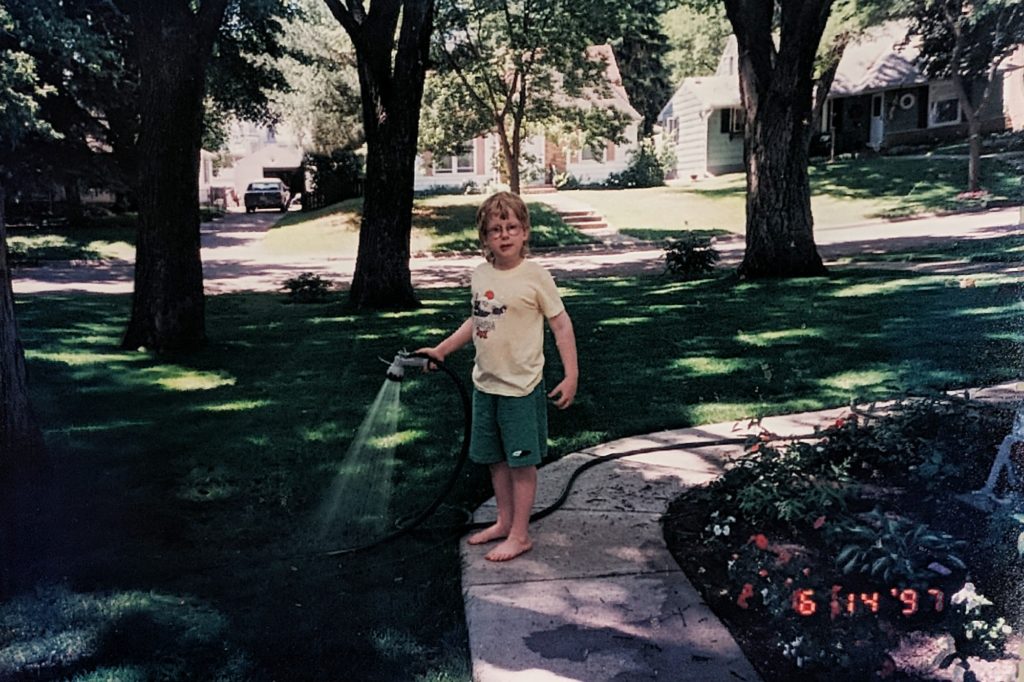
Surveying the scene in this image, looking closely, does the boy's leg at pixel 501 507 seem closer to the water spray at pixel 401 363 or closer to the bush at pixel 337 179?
the water spray at pixel 401 363

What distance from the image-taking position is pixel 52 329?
780 cm

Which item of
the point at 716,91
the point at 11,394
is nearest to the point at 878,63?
the point at 716,91

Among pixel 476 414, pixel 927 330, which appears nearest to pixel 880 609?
pixel 476 414

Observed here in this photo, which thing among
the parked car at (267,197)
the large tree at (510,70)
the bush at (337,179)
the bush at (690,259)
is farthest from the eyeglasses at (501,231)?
the parked car at (267,197)

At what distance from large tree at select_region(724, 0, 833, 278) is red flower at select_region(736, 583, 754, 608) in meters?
7.74

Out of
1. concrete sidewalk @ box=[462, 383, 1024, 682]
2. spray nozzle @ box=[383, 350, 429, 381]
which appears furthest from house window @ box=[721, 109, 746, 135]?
spray nozzle @ box=[383, 350, 429, 381]

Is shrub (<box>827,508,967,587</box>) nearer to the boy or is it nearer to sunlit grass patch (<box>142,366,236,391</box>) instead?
the boy

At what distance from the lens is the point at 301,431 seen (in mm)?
4844

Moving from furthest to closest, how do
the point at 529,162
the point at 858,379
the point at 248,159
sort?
the point at 248,159, the point at 529,162, the point at 858,379

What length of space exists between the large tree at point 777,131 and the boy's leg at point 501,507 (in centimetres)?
732

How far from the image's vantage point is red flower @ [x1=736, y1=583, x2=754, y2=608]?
2.64 meters

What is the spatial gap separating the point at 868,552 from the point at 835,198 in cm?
1630

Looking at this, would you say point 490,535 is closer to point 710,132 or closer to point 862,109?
point 862,109

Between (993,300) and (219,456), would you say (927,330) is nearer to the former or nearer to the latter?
(993,300)
